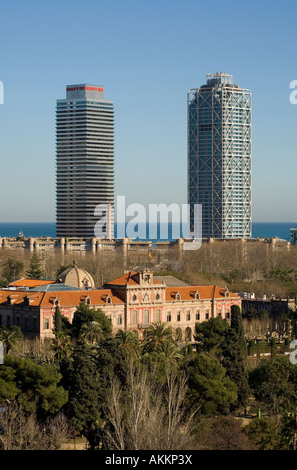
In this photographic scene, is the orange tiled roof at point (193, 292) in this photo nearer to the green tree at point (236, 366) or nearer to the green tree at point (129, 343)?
the green tree at point (129, 343)

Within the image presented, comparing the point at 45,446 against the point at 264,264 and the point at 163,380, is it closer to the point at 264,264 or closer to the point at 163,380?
the point at 163,380

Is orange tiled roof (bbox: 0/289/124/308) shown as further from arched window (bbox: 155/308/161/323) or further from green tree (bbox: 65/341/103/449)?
green tree (bbox: 65/341/103/449)

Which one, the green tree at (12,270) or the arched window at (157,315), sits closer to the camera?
the arched window at (157,315)

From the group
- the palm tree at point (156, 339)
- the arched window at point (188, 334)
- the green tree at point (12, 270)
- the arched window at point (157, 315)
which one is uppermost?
the green tree at point (12, 270)

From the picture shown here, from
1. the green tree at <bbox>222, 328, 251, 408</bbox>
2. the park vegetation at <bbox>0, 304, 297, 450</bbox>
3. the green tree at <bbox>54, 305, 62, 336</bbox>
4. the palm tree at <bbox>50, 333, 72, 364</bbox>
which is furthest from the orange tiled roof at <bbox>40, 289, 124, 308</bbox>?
the green tree at <bbox>222, 328, 251, 408</bbox>

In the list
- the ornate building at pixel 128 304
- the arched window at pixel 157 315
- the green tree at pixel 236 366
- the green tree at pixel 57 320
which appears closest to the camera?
the green tree at pixel 236 366

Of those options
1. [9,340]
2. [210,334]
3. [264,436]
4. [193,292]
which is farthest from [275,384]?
[193,292]

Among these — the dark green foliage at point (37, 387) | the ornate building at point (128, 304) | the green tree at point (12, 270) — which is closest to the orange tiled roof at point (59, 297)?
the ornate building at point (128, 304)
